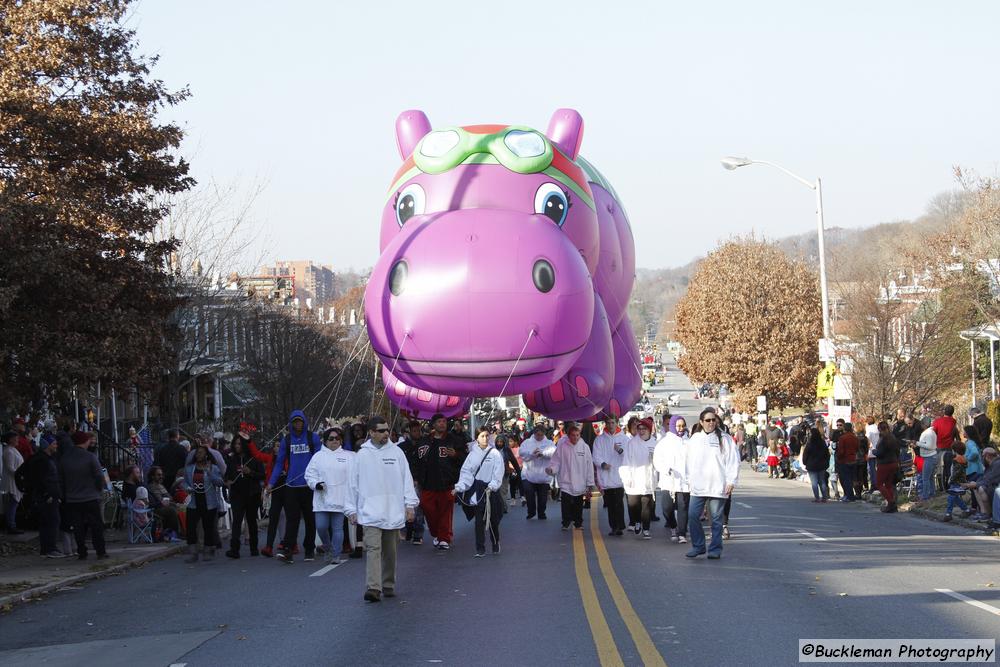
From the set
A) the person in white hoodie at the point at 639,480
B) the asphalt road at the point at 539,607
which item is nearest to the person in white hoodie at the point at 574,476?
the person in white hoodie at the point at 639,480

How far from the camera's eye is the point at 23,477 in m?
16.3

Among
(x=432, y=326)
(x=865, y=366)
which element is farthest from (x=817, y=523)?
(x=865, y=366)

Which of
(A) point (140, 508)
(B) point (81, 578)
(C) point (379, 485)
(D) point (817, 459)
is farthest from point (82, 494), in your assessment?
(D) point (817, 459)

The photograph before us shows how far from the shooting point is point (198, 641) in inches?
379

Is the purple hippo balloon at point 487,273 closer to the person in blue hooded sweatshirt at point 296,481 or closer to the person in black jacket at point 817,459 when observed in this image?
the person in blue hooded sweatshirt at point 296,481

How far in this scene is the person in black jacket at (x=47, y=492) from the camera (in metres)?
16.0

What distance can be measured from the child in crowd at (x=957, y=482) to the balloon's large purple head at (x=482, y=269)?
25.3ft

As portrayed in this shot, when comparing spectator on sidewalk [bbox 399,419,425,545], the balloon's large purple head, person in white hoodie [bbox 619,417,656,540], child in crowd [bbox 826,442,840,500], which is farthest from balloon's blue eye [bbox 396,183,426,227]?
child in crowd [bbox 826,442,840,500]

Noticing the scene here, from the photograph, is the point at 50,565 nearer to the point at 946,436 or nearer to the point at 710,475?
the point at 710,475

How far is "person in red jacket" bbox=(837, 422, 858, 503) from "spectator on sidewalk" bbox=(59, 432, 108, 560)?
48.5ft

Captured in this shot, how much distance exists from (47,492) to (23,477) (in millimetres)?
544

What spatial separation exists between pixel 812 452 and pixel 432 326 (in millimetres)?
13060

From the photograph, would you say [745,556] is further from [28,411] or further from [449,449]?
[28,411]

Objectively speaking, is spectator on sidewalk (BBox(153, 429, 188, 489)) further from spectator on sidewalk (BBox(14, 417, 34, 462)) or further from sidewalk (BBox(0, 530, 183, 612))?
spectator on sidewalk (BBox(14, 417, 34, 462))
